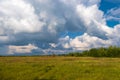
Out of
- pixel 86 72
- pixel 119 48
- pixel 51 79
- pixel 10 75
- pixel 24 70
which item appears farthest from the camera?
pixel 119 48

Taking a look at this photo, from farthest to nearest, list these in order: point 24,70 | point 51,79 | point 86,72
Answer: point 24,70 → point 86,72 → point 51,79

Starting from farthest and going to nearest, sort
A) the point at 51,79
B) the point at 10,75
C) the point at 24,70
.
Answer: the point at 24,70, the point at 10,75, the point at 51,79

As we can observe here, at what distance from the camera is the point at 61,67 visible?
71.5m

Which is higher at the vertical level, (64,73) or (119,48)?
(119,48)

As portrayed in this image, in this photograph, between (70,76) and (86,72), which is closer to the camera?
(70,76)

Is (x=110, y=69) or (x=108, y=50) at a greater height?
(x=108, y=50)

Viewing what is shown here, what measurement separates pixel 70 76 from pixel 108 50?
14231 centimetres

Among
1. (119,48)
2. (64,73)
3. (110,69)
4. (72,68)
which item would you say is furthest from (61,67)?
(119,48)

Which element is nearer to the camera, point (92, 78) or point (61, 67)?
point (92, 78)

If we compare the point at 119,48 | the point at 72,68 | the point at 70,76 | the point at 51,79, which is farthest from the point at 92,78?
the point at 119,48

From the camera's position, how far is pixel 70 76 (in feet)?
195

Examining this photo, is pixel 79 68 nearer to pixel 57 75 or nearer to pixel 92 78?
pixel 57 75

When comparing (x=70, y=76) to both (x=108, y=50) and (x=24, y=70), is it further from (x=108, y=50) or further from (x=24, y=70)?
(x=108, y=50)

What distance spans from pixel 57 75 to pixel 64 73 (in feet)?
7.46
